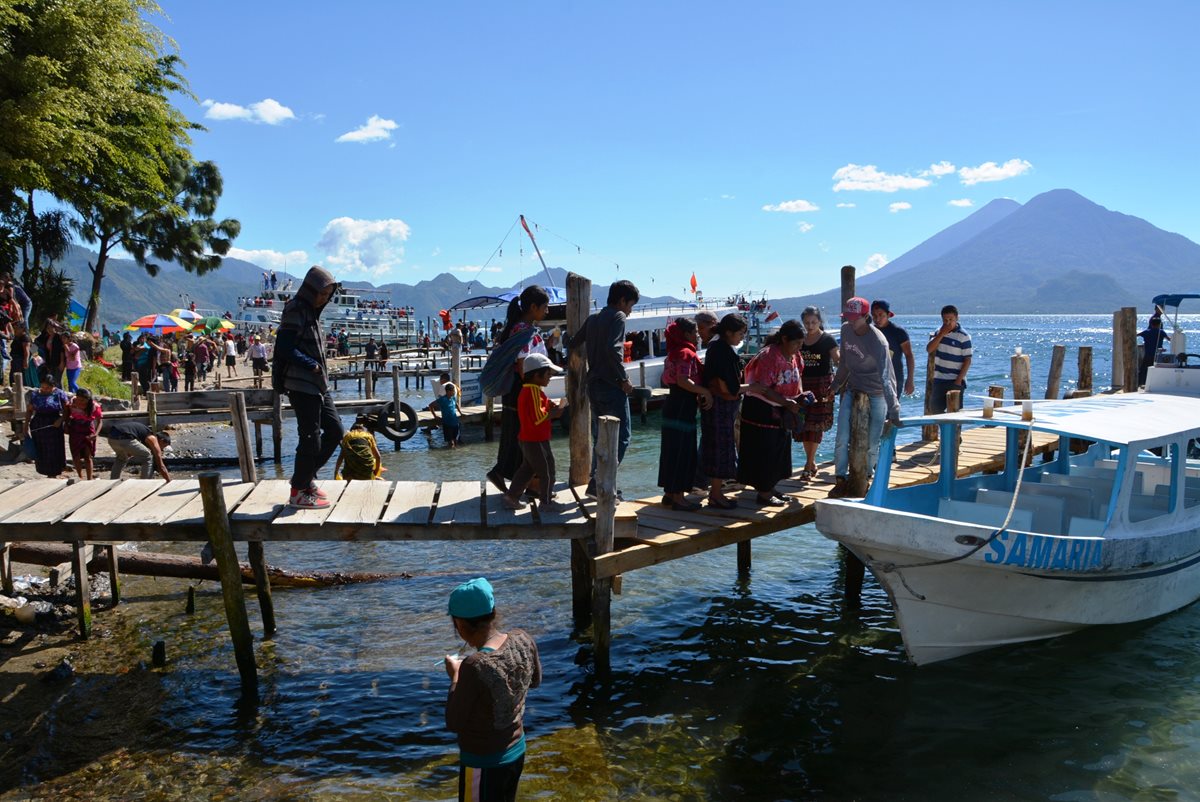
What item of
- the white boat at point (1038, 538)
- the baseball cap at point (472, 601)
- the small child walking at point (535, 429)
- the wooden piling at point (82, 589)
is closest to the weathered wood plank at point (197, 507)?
the wooden piling at point (82, 589)

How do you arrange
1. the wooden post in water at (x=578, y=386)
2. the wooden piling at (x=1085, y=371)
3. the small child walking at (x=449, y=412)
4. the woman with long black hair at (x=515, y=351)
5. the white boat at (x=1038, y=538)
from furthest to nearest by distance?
the small child walking at (x=449, y=412) → the wooden piling at (x=1085, y=371) → the wooden post in water at (x=578, y=386) → the woman with long black hair at (x=515, y=351) → the white boat at (x=1038, y=538)

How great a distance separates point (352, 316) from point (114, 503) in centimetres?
6209

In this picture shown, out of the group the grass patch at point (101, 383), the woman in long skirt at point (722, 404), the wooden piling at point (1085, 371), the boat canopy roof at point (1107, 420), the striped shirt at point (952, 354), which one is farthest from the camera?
the grass patch at point (101, 383)

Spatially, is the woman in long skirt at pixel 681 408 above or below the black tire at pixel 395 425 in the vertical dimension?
above

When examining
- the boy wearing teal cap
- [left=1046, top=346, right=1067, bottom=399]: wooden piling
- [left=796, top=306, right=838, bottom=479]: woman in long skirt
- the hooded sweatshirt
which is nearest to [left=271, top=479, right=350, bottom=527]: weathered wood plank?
the hooded sweatshirt

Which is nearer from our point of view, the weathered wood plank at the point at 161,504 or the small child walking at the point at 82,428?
the weathered wood plank at the point at 161,504

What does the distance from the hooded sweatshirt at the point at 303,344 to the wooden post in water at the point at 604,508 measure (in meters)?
2.26

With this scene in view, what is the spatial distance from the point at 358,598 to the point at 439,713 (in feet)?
10.0

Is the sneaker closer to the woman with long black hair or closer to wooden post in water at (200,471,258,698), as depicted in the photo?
wooden post in water at (200,471,258,698)

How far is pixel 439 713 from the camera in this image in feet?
23.0

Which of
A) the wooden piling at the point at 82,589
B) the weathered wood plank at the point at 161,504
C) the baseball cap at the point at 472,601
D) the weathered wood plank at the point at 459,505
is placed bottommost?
the wooden piling at the point at 82,589

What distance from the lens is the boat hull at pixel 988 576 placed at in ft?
22.2

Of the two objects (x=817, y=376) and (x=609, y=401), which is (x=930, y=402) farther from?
(x=609, y=401)

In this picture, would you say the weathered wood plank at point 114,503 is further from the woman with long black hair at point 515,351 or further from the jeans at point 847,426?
the jeans at point 847,426
